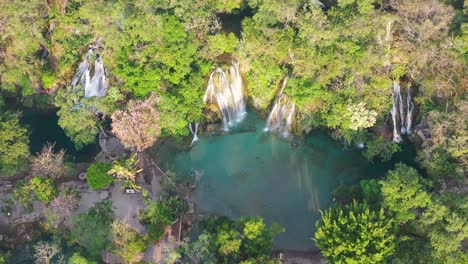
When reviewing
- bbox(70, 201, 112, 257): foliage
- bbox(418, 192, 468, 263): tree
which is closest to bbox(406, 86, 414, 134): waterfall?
bbox(418, 192, 468, 263): tree

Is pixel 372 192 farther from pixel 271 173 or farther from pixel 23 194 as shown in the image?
pixel 23 194

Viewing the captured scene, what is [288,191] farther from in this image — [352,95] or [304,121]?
[352,95]

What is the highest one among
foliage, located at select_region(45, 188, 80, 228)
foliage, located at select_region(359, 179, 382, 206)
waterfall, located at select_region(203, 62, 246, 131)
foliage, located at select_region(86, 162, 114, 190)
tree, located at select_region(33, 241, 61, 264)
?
waterfall, located at select_region(203, 62, 246, 131)

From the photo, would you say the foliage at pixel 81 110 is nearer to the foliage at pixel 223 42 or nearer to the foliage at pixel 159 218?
the foliage at pixel 223 42

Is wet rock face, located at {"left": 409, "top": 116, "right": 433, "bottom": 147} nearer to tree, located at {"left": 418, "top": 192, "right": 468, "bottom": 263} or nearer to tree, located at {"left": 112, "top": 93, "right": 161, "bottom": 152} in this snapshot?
tree, located at {"left": 418, "top": 192, "right": 468, "bottom": 263}

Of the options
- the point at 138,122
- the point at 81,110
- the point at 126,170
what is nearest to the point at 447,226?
the point at 138,122

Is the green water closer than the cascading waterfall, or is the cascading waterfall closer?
the green water
